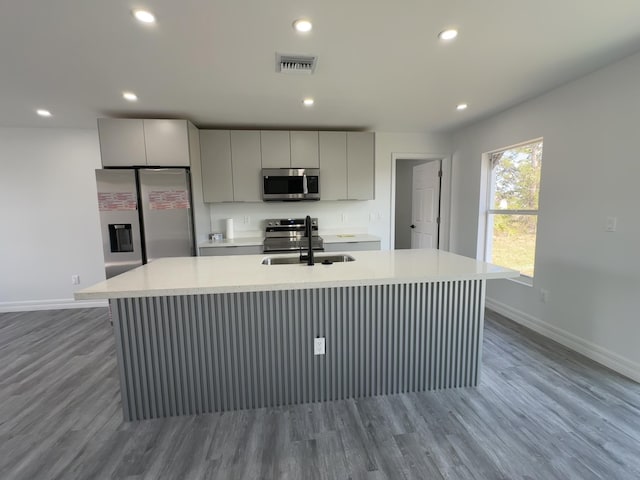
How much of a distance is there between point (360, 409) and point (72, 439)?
68.1 inches

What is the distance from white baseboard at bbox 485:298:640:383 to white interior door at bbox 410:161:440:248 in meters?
1.52

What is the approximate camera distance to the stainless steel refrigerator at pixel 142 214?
3.16 metres

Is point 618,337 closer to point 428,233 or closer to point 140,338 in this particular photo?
point 428,233

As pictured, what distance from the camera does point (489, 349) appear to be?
102 inches

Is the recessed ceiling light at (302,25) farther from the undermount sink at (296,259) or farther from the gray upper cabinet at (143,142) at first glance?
the gray upper cabinet at (143,142)

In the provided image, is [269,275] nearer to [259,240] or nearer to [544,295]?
[259,240]

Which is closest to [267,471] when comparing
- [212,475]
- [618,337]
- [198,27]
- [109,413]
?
[212,475]

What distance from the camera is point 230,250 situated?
11.6 feet

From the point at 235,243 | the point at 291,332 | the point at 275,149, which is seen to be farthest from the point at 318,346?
the point at 275,149

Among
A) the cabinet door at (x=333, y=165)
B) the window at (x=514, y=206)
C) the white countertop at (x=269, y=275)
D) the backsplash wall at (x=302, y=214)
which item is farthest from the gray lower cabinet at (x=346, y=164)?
the white countertop at (x=269, y=275)

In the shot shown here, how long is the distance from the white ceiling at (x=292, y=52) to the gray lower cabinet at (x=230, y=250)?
1.57 metres

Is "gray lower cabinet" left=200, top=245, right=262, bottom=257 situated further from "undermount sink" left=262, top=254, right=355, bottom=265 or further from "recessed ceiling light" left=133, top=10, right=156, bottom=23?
"recessed ceiling light" left=133, top=10, right=156, bottom=23

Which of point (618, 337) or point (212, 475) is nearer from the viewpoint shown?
point (212, 475)

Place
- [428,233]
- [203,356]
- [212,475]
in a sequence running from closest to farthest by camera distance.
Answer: [212,475] < [203,356] < [428,233]
